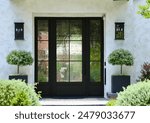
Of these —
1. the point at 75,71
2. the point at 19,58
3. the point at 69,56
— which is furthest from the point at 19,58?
the point at 75,71

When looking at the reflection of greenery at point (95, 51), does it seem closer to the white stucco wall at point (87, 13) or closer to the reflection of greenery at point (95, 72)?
the reflection of greenery at point (95, 72)

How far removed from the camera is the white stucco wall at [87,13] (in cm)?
1348

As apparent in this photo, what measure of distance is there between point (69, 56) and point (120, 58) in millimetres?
1858

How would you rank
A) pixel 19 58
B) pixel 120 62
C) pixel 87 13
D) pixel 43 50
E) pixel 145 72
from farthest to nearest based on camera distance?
pixel 43 50 → pixel 87 13 → pixel 145 72 → pixel 120 62 → pixel 19 58

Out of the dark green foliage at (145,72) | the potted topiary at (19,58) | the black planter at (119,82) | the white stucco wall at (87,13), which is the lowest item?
the black planter at (119,82)

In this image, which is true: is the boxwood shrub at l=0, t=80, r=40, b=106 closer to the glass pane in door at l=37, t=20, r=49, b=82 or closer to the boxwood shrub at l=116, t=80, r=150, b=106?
the boxwood shrub at l=116, t=80, r=150, b=106

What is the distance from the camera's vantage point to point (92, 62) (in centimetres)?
1403

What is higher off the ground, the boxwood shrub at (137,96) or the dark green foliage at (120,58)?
the dark green foliage at (120,58)

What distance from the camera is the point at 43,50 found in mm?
13992

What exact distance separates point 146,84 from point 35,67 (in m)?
8.48

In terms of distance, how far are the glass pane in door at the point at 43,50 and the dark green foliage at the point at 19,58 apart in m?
0.98

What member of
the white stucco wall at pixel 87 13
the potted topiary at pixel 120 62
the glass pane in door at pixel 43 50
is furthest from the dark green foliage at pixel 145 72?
the glass pane in door at pixel 43 50

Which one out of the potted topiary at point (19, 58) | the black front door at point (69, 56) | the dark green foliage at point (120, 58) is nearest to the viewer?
the potted topiary at point (19, 58)

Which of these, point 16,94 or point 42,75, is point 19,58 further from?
point 16,94
